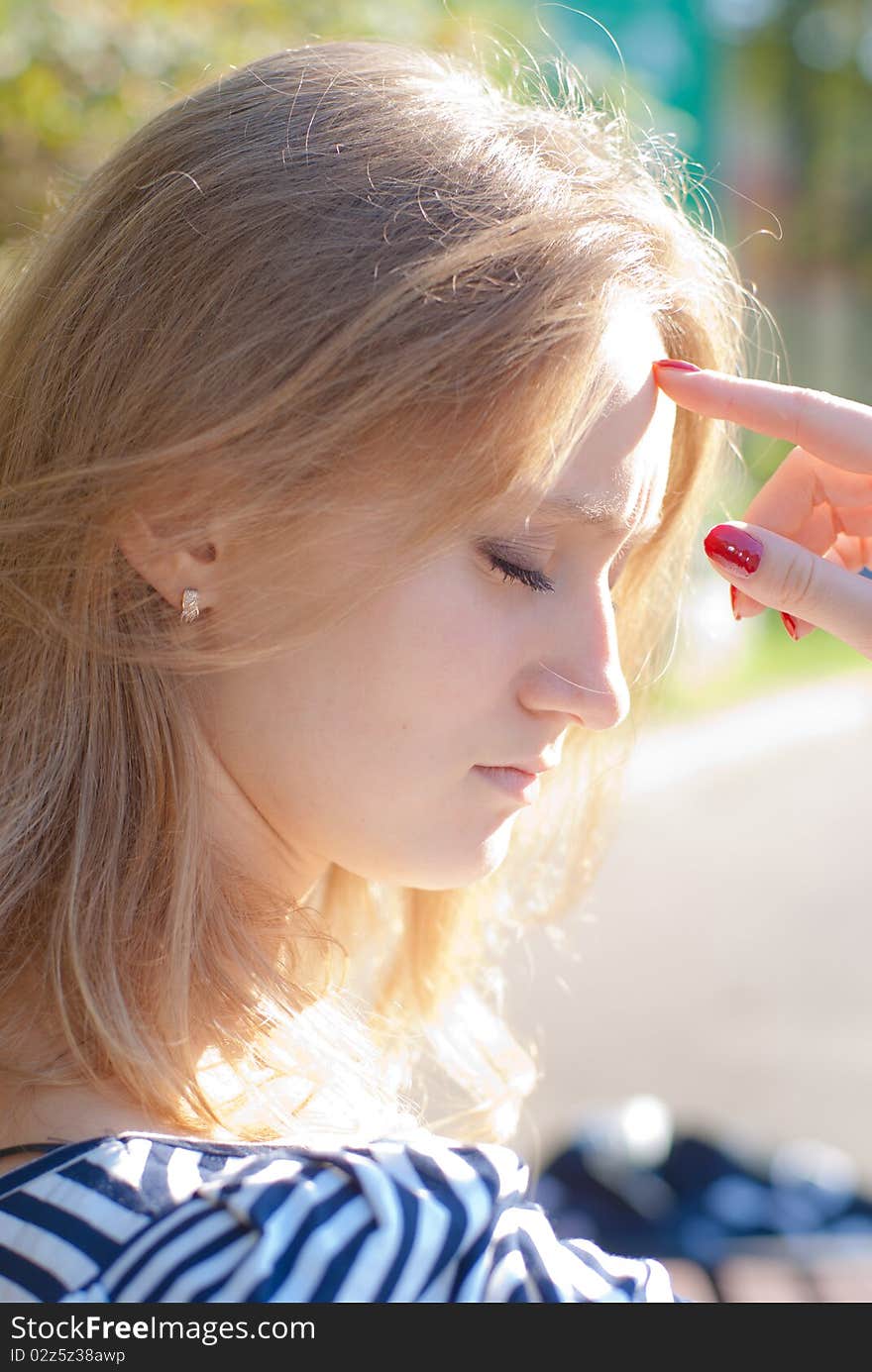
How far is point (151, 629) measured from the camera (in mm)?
1454

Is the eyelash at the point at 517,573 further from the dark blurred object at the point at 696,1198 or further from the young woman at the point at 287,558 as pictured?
the dark blurred object at the point at 696,1198

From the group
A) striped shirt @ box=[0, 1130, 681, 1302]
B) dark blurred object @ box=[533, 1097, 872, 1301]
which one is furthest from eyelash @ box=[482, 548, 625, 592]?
dark blurred object @ box=[533, 1097, 872, 1301]

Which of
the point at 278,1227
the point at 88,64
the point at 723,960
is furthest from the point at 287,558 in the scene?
the point at 723,960

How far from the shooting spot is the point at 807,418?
1.60 meters

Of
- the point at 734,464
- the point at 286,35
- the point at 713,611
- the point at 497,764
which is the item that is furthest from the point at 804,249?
the point at 497,764

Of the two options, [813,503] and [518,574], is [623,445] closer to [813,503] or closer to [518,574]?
[518,574]

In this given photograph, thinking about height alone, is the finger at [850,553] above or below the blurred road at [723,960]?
above

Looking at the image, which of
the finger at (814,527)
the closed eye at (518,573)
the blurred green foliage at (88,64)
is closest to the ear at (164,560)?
the closed eye at (518,573)

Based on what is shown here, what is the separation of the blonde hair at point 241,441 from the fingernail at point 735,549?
24 centimetres

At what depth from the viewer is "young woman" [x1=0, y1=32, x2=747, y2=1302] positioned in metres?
1.35

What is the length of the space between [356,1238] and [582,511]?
72 centimetres

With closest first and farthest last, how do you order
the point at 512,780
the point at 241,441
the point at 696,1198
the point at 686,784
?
the point at 241,441, the point at 512,780, the point at 696,1198, the point at 686,784

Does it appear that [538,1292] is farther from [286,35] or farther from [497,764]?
[286,35]

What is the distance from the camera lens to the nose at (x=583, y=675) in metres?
1.43
